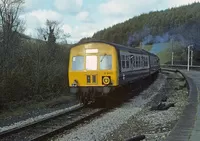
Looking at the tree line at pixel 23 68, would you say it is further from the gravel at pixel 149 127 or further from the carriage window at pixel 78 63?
the gravel at pixel 149 127

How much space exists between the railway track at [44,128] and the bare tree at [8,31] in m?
6.45

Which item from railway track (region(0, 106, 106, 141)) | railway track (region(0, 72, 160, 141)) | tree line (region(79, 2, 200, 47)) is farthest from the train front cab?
tree line (region(79, 2, 200, 47))

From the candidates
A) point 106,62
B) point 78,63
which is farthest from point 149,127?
point 78,63

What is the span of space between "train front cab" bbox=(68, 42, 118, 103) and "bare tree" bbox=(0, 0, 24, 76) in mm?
4131

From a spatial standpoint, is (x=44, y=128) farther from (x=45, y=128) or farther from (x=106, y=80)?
(x=106, y=80)

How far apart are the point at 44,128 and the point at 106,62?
18.7ft

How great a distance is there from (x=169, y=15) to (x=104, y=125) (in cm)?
9014

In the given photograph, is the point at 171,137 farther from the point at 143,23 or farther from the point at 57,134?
the point at 143,23

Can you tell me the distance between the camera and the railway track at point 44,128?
9.79 meters

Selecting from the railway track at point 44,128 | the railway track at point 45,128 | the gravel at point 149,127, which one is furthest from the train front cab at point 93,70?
the gravel at point 149,127

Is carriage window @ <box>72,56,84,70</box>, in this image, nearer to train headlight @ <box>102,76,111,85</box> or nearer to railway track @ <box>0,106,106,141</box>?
train headlight @ <box>102,76,111,85</box>

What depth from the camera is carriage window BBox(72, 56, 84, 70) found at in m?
16.4

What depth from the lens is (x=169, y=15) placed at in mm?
98375

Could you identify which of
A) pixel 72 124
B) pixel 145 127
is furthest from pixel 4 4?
pixel 145 127
